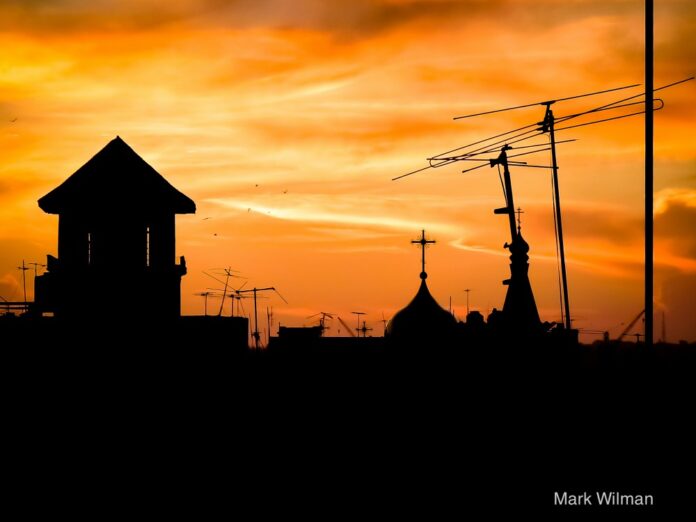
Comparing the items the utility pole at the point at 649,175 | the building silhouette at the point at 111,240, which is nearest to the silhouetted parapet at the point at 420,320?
the building silhouette at the point at 111,240

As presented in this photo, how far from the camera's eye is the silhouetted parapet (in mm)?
91037

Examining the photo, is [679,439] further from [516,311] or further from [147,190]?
[147,190]

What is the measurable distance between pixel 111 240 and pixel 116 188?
2465mm

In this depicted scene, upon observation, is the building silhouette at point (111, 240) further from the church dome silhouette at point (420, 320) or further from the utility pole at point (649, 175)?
the church dome silhouette at point (420, 320)

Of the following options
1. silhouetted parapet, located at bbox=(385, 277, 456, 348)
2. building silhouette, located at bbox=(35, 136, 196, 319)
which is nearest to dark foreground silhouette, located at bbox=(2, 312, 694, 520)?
building silhouette, located at bbox=(35, 136, 196, 319)

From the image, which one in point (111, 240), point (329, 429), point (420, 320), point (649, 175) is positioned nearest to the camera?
point (649, 175)

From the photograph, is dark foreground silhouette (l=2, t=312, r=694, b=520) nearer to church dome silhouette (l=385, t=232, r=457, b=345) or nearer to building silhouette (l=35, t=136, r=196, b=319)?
building silhouette (l=35, t=136, r=196, b=319)

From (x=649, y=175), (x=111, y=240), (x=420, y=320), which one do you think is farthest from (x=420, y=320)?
(x=649, y=175)

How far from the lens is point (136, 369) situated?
2096 inches

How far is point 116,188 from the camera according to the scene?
5319 centimetres

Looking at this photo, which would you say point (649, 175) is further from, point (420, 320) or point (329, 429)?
point (420, 320)

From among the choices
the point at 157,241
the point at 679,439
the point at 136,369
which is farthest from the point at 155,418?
the point at 679,439

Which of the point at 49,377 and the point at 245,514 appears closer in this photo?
the point at 245,514

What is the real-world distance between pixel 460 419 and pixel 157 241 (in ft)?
54.5
